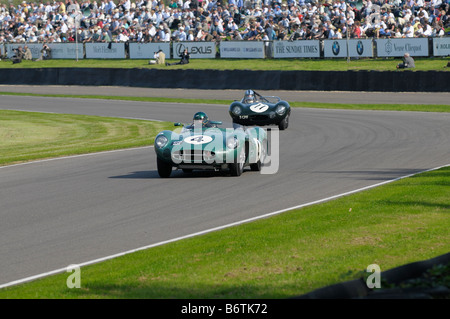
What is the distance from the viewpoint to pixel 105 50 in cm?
4506

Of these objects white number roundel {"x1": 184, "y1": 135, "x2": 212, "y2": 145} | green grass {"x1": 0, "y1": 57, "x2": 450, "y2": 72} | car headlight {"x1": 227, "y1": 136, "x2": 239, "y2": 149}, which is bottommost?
car headlight {"x1": 227, "y1": 136, "x2": 239, "y2": 149}

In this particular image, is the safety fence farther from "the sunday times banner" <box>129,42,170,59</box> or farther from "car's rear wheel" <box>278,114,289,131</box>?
"car's rear wheel" <box>278,114,289,131</box>

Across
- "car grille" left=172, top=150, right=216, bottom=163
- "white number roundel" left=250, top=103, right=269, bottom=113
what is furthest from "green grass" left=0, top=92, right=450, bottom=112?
"car grille" left=172, top=150, right=216, bottom=163

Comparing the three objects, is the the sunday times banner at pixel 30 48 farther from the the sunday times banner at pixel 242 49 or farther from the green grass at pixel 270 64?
the the sunday times banner at pixel 242 49

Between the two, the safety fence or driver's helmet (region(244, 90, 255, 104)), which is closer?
driver's helmet (region(244, 90, 255, 104))

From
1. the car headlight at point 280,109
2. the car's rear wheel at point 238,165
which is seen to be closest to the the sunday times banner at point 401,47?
the car headlight at point 280,109

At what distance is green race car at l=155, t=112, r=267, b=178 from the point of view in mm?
13219

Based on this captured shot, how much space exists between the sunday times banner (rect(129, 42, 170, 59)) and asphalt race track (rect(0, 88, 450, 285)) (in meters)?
21.3

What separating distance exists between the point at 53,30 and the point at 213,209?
134ft

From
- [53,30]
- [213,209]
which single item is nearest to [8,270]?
[213,209]

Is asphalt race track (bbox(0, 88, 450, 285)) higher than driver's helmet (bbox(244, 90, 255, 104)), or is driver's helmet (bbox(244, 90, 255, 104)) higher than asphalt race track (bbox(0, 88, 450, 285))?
driver's helmet (bbox(244, 90, 255, 104))

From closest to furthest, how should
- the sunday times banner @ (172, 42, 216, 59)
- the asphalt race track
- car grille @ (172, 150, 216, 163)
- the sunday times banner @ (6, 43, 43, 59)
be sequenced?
the asphalt race track → car grille @ (172, 150, 216, 163) → the sunday times banner @ (172, 42, 216, 59) → the sunday times banner @ (6, 43, 43, 59)
